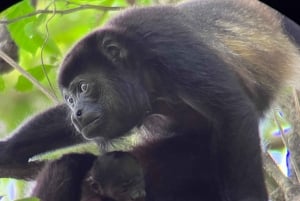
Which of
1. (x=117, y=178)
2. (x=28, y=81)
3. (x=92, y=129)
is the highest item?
(x=28, y=81)

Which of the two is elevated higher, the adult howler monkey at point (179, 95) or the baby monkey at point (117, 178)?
the adult howler monkey at point (179, 95)

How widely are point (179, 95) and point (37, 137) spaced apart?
56cm

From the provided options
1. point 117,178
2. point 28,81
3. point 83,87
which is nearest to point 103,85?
point 83,87

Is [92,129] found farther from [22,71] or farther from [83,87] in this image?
[22,71]

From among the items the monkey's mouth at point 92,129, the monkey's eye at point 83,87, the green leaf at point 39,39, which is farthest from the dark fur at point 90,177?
the green leaf at point 39,39

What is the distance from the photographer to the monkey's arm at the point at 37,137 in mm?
1945

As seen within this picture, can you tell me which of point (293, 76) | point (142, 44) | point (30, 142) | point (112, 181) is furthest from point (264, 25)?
point (30, 142)

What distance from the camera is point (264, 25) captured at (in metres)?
2.00

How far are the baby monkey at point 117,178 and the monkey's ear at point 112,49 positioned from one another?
31 cm

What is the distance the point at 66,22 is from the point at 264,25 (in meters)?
0.70

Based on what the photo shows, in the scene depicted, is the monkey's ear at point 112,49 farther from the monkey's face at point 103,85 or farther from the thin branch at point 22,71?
the thin branch at point 22,71

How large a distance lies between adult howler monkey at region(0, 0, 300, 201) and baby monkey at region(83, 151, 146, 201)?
1.5 inches

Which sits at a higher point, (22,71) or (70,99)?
(22,71)

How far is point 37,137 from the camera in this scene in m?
2.02
